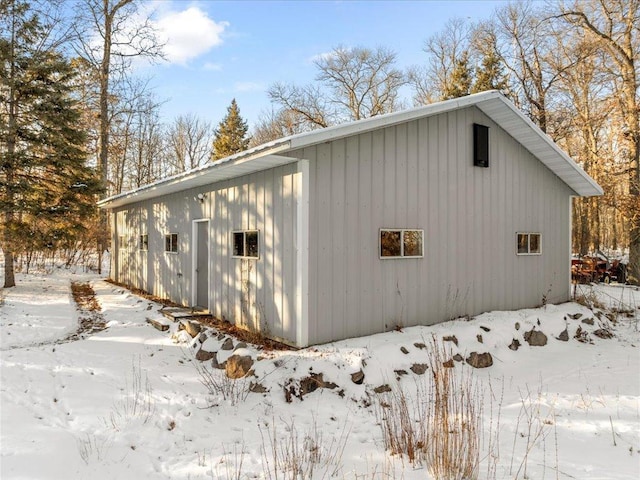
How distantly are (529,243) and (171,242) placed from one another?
28.9 feet

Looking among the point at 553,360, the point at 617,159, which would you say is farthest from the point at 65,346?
the point at 617,159

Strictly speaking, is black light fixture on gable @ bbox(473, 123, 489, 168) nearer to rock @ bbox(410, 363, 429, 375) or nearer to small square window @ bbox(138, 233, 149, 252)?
rock @ bbox(410, 363, 429, 375)

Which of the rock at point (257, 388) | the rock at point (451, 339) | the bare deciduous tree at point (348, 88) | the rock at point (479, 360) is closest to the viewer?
the rock at point (257, 388)

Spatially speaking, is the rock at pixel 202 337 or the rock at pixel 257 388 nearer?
the rock at pixel 257 388

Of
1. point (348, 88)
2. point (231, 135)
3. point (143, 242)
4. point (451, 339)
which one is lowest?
point (451, 339)

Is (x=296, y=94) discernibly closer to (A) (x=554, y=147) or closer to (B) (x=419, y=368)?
(A) (x=554, y=147)

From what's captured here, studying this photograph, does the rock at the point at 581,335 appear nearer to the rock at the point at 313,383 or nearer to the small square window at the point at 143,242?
the rock at the point at 313,383

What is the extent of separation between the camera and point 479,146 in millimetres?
8141

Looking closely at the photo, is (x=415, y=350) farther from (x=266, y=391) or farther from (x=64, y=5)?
(x=64, y=5)

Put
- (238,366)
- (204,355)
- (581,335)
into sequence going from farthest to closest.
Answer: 1. (581,335)
2. (204,355)
3. (238,366)

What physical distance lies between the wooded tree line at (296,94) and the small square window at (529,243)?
191 inches

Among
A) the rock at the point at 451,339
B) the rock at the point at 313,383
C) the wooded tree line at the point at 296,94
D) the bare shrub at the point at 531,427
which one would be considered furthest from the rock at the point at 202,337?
the wooded tree line at the point at 296,94

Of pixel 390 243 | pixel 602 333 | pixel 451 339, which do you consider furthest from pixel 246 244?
pixel 602 333

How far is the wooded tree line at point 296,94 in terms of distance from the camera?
1125cm
